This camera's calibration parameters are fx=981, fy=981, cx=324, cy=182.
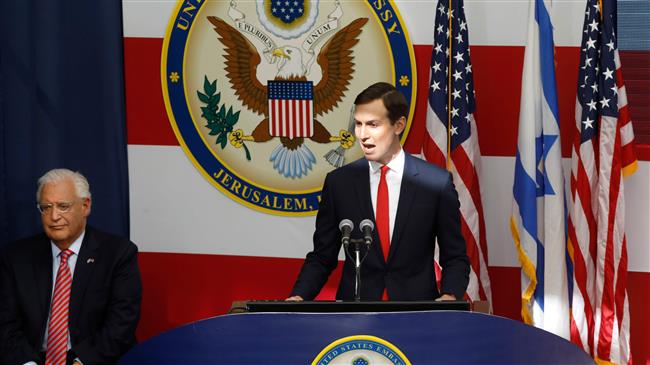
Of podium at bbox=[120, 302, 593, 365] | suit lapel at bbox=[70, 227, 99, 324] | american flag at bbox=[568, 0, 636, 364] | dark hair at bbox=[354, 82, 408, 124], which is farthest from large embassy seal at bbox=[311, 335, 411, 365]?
american flag at bbox=[568, 0, 636, 364]

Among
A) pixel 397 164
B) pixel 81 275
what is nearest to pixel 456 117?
pixel 397 164

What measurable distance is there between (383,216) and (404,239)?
0.11 metres

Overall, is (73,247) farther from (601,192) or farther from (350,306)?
(601,192)

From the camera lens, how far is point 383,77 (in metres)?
4.64

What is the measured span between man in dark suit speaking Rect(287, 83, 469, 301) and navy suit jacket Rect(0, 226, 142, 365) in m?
0.96

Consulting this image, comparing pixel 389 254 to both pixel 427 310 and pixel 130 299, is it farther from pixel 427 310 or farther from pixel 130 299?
pixel 130 299

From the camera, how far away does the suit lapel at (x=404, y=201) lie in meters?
3.40

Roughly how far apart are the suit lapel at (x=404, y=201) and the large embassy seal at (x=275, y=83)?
119cm

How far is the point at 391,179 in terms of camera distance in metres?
3.50

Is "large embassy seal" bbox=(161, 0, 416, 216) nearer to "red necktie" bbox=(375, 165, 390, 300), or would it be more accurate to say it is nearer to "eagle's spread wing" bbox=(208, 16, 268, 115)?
"eagle's spread wing" bbox=(208, 16, 268, 115)

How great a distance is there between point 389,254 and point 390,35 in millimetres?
1525

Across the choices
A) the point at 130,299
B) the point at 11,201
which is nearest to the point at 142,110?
the point at 11,201

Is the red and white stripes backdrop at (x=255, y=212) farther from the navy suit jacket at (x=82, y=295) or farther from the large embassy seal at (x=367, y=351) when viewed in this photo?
the large embassy seal at (x=367, y=351)

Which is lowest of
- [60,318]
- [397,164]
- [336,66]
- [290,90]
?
[60,318]
